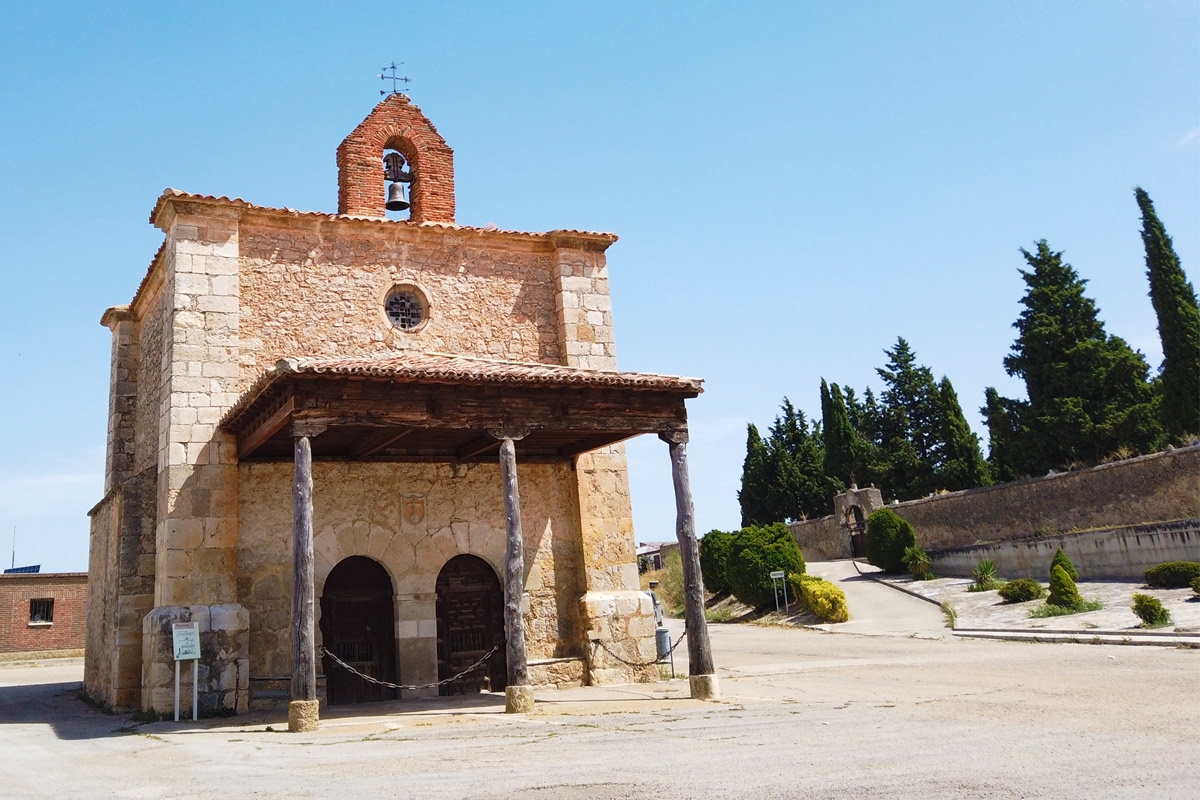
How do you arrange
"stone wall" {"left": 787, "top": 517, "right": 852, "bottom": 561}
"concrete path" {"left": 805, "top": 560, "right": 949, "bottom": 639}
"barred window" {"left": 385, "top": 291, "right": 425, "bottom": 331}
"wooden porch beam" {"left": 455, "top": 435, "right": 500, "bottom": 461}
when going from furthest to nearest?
"stone wall" {"left": 787, "top": 517, "right": 852, "bottom": 561}
"concrete path" {"left": 805, "top": 560, "right": 949, "bottom": 639}
"barred window" {"left": 385, "top": 291, "right": 425, "bottom": 331}
"wooden porch beam" {"left": 455, "top": 435, "right": 500, "bottom": 461}

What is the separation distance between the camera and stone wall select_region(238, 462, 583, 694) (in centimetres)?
1145

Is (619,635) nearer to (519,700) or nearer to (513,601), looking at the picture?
(513,601)

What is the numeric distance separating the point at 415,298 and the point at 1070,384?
73.5 ft

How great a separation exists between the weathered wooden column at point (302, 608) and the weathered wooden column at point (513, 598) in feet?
6.82

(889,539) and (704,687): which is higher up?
(889,539)

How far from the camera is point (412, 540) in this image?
12.2 m

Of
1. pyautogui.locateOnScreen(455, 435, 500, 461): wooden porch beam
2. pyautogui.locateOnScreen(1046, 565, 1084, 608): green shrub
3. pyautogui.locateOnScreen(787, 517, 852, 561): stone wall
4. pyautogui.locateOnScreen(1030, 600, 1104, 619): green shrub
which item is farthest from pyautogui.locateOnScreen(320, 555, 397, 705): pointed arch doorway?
pyautogui.locateOnScreen(787, 517, 852, 561): stone wall

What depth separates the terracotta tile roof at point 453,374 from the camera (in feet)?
30.8

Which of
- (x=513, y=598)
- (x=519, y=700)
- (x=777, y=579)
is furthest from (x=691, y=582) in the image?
(x=777, y=579)

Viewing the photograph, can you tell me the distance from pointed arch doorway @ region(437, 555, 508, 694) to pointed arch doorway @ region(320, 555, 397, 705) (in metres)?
0.74

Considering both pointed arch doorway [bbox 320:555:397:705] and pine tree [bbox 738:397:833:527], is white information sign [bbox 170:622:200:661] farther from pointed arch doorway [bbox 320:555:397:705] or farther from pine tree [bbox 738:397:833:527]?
pine tree [bbox 738:397:833:527]

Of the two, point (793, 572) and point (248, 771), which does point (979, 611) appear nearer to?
point (793, 572)

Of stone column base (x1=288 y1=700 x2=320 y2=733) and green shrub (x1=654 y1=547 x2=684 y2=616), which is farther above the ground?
green shrub (x1=654 y1=547 x2=684 y2=616)

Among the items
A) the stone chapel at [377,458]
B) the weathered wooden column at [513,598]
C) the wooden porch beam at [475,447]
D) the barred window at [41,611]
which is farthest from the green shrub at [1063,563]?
the barred window at [41,611]
